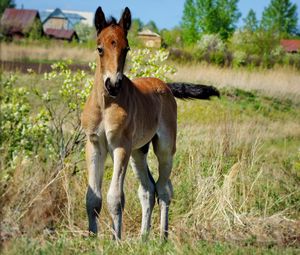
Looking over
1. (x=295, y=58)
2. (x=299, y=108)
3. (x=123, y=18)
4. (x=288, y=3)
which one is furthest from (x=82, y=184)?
(x=288, y=3)

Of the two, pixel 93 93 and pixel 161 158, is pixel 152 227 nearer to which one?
pixel 161 158

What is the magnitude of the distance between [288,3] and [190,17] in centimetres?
2247

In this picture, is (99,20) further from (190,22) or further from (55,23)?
(55,23)

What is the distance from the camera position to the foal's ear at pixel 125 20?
310 inches

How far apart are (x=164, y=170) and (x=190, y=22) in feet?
120

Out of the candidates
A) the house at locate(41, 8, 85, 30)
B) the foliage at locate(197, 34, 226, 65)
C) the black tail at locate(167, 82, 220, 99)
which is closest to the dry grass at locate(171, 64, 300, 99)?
the foliage at locate(197, 34, 226, 65)

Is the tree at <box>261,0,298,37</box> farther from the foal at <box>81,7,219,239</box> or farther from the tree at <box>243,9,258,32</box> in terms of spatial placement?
the foal at <box>81,7,219,239</box>

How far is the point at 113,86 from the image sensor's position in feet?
24.0

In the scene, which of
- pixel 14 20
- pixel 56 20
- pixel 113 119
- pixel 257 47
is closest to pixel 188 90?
pixel 113 119

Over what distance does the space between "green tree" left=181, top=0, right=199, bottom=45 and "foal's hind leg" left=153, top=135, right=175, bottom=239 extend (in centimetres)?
3361

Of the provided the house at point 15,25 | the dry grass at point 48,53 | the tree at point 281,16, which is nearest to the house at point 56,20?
the house at point 15,25

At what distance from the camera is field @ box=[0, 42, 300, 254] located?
6676 millimetres

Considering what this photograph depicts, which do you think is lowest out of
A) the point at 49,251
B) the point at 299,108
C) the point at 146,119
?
the point at 299,108

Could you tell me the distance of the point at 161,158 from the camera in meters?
9.01
